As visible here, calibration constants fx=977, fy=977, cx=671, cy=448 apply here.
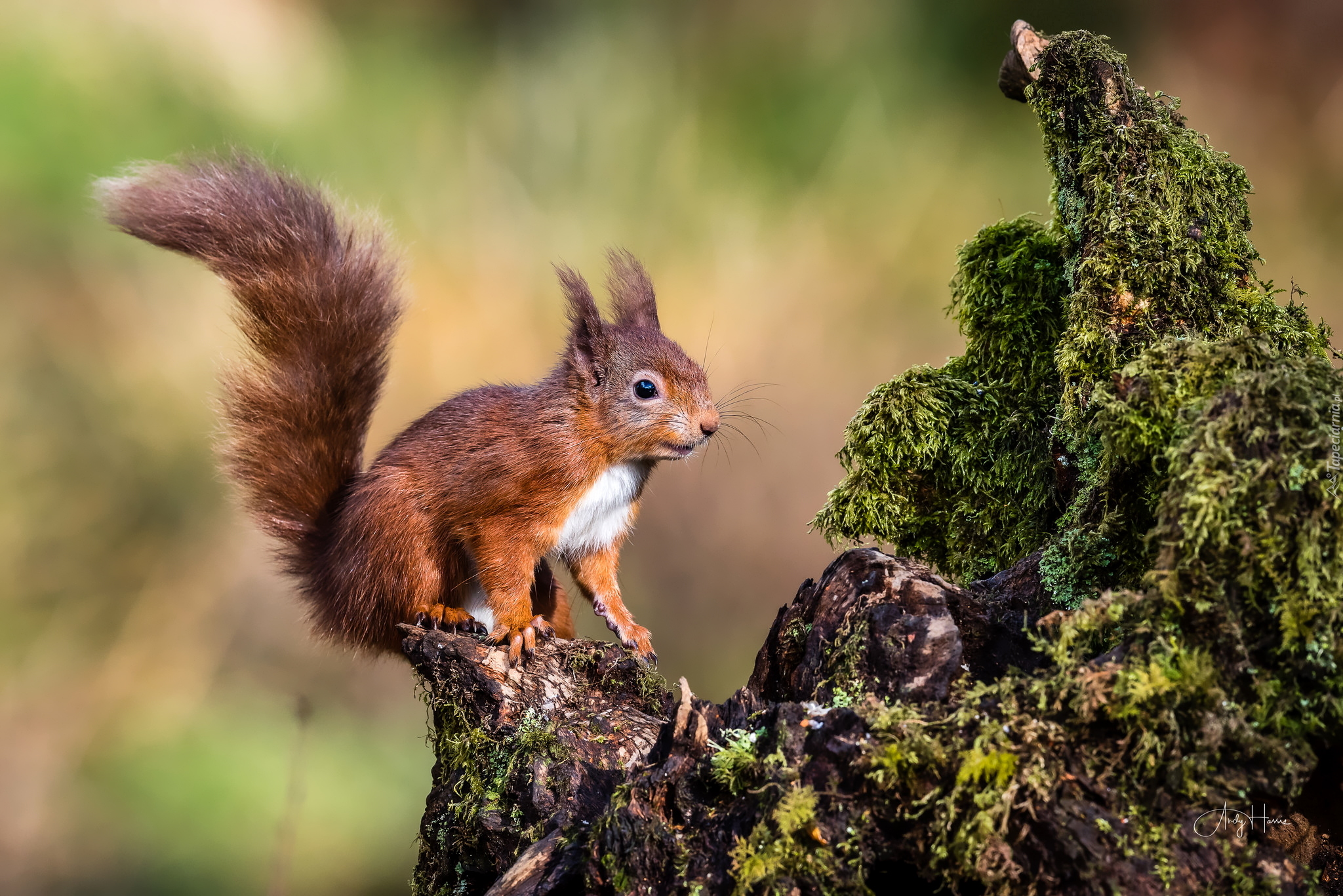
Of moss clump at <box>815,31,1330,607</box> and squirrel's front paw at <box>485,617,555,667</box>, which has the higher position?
moss clump at <box>815,31,1330,607</box>

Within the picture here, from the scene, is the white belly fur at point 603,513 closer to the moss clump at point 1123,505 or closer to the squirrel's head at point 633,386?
the squirrel's head at point 633,386

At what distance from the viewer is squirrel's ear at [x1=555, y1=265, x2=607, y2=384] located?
99.7 inches

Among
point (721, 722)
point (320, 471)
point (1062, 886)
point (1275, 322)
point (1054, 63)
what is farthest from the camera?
point (320, 471)

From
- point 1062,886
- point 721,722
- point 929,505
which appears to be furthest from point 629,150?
point 1062,886

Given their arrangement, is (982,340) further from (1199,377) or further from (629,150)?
(629,150)

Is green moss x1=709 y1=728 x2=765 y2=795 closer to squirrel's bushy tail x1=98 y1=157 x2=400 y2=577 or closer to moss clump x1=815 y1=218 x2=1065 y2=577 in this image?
moss clump x1=815 y1=218 x2=1065 y2=577

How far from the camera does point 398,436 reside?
2.67 meters

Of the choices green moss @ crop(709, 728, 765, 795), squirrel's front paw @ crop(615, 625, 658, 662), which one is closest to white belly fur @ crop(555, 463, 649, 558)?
squirrel's front paw @ crop(615, 625, 658, 662)

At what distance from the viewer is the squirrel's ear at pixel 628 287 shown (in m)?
2.71

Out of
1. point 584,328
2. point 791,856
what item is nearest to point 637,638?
point 584,328

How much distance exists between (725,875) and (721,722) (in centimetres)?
23

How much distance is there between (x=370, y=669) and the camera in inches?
152

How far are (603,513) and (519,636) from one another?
507 mm

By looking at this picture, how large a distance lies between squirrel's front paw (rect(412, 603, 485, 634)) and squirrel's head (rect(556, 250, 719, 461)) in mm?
566
